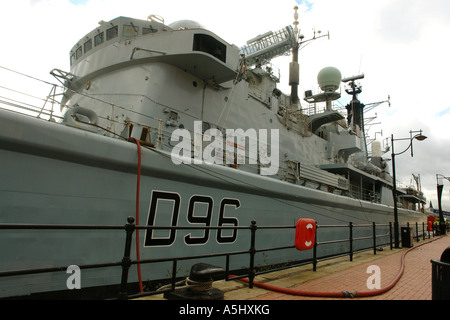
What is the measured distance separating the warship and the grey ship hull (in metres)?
0.01

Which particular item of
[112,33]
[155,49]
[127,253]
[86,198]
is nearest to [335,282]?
[127,253]

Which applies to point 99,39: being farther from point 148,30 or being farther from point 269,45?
point 269,45

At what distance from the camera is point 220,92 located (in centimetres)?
780

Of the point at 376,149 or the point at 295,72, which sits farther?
the point at 376,149

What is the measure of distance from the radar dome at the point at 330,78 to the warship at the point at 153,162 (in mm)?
5334

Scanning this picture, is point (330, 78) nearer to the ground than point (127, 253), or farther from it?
farther from it

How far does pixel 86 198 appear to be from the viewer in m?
3.90

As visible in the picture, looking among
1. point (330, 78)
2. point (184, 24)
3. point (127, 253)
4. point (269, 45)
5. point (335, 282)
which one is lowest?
point (335, 282)

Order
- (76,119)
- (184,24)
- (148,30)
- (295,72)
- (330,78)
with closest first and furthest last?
(76,119) < (148,30) < (184,24) < (295,72) < (330,78)

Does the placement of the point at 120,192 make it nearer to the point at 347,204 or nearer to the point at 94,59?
the point at 94,59

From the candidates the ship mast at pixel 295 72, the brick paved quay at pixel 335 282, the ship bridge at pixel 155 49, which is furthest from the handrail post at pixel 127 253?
the ship mast at pixel 295 72

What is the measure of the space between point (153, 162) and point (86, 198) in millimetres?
1112

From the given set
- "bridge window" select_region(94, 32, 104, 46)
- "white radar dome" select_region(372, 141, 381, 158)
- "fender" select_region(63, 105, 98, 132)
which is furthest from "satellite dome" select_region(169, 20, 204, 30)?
"white radar dome" select_region(372, 141, 381, 158)

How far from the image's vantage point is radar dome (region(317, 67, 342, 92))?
51.3 ft
